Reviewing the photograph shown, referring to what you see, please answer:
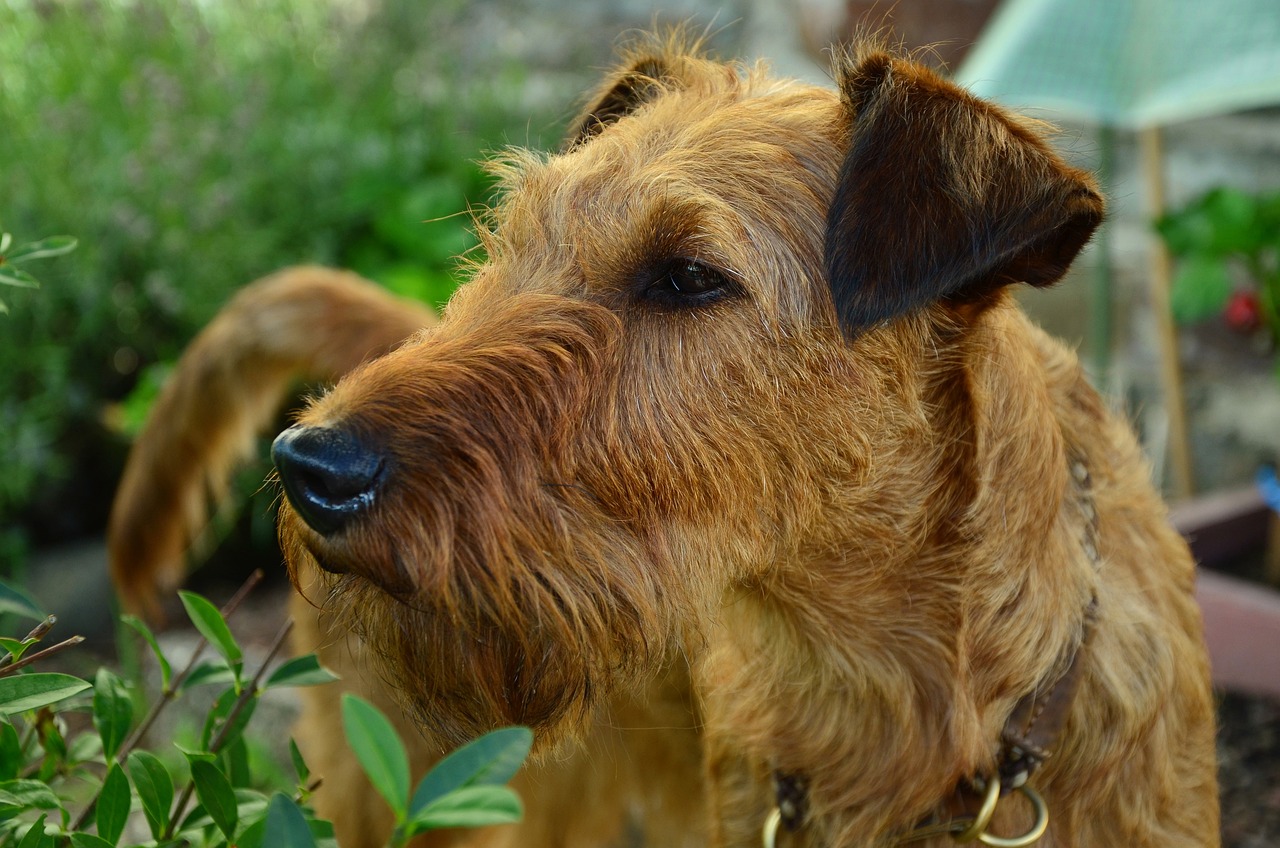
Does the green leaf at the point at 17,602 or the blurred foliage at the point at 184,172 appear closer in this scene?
the green leaf at the point at 17,602

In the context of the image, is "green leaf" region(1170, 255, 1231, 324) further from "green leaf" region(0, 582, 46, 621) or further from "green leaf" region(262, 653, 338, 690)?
"green leaf" region(0, 582, 46, 621)

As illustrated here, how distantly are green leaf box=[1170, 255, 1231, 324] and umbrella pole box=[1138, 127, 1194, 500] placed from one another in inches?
15.9

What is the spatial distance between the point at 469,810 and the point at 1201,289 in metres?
3.52

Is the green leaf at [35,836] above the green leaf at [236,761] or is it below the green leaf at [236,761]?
above

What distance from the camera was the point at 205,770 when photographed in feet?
4.53

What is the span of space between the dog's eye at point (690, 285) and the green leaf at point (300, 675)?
760 millimetres

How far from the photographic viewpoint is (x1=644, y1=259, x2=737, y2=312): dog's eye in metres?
1.85

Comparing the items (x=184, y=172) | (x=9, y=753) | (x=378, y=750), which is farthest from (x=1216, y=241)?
(x=184, y=172)

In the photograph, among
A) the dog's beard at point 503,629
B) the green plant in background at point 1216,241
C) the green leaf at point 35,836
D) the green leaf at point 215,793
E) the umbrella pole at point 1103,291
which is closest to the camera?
the green leaf at point 35,836

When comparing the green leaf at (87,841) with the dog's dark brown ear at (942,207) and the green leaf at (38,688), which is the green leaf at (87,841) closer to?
the green leaf at (38,688)

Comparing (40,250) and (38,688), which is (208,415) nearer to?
(40,250)

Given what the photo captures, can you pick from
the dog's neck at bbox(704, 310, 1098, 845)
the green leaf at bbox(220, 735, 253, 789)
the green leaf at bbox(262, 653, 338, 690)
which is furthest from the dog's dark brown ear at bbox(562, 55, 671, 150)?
the green leaf at bbox(220, 735, 253, 789)

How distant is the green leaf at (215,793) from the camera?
1380mm

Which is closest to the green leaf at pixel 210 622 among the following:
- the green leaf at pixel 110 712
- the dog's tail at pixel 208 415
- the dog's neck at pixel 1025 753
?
the green leaf at pixel 110 712
